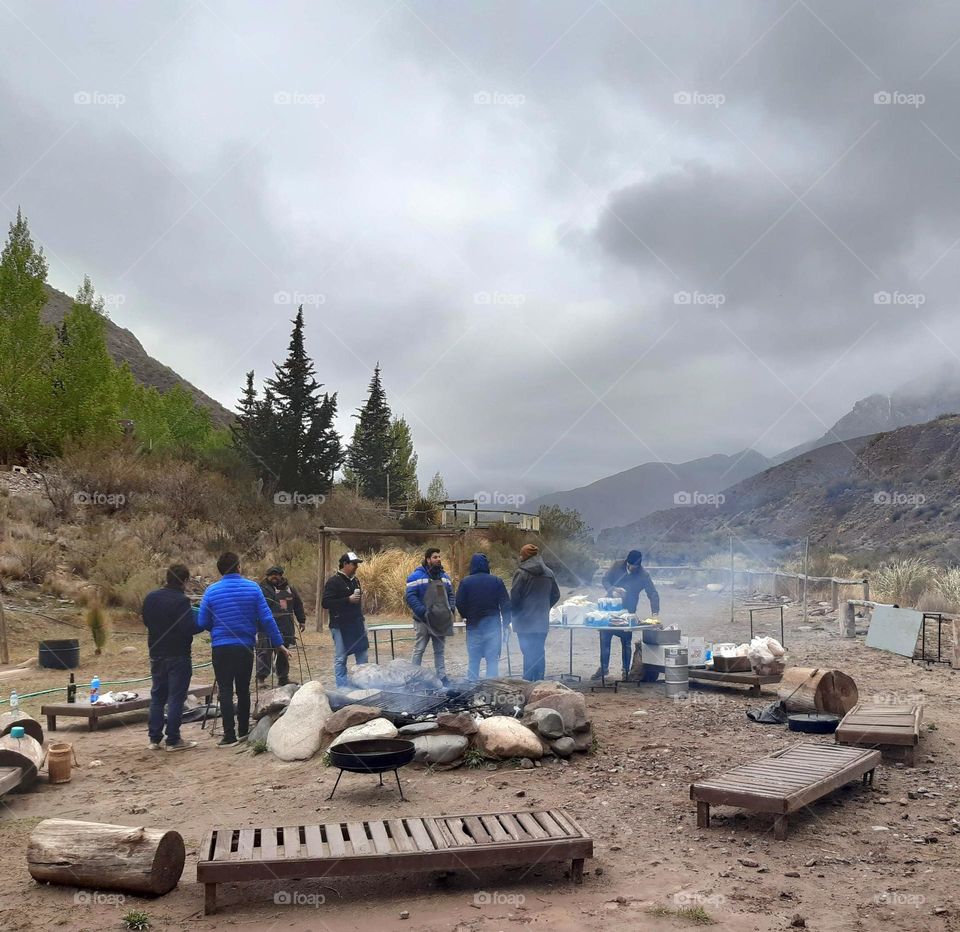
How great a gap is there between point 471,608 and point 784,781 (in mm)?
4847

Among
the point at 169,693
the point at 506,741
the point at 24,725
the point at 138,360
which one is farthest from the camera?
the point at 138,360

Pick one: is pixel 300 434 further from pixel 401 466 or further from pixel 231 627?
pixel 231 627

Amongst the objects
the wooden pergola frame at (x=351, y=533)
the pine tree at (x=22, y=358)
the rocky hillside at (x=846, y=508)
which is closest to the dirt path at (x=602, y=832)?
the wooden pergola frame at (x=351, y=533)

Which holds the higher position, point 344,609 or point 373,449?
point 373,449

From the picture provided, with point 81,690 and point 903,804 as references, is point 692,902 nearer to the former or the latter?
point 903,804

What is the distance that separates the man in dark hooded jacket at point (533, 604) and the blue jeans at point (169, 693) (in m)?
3.91

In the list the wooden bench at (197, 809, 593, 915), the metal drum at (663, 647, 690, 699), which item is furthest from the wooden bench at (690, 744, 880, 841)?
the metal drum at (663, 647, 690, 699)

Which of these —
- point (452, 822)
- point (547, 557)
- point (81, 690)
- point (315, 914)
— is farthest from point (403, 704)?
point (547, 557)

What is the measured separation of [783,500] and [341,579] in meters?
60.9

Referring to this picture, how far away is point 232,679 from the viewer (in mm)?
9133

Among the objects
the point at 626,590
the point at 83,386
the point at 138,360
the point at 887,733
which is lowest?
the point at 887,733

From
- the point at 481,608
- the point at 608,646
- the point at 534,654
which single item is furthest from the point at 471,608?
the point at 608,646

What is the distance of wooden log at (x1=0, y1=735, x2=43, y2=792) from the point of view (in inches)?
291

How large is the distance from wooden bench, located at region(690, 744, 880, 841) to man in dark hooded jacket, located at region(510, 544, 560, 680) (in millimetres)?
3860
